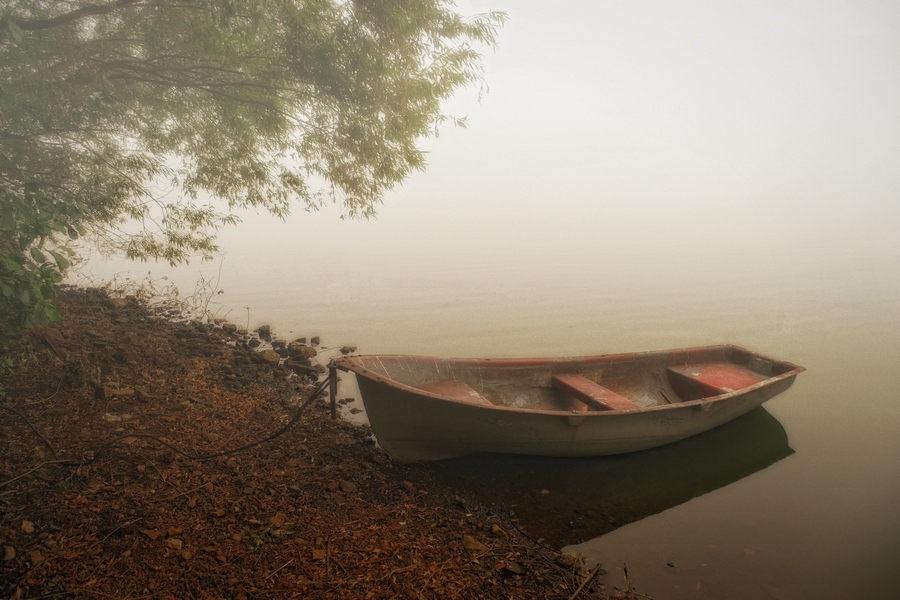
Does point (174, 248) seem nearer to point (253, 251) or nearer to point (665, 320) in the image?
point (665, 320)

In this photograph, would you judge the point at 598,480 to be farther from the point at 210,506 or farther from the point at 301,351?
the point at 301,351

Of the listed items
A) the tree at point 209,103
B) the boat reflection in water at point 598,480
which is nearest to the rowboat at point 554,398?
the boat reflection in water at point 598,480

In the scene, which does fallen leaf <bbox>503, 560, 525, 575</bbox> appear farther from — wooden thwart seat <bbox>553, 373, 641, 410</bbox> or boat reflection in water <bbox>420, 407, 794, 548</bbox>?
wooden thwart seat <bbox>553, 373, 641, 410</bbox>

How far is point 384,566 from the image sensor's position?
318 centimetres

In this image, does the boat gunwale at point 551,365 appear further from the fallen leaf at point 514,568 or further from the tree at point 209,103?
the tree at point 209,103

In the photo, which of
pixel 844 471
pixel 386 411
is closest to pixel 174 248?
pixel 386 411

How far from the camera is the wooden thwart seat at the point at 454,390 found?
4953mm

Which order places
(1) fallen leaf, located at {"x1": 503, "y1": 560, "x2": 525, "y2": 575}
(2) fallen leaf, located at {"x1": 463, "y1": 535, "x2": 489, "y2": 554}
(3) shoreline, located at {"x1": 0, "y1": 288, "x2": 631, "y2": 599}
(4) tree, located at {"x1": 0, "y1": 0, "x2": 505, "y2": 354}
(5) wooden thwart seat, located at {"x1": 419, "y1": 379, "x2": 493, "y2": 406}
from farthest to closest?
(4) tree, located at {"x1": 0, "y1": 0, "x2": 505, "y2": 354} → (5) wooden thwart seat, located at {"x1": 419, "y1": 379, "x2": 493, "y2": 406} → (2) fallen leaf, located at {"x1": 463, "y1": 535, "x2": 489, "y2": 554} → (1) fallen leaf, located at {"x1": 503, "y1": 560, "x2": 525, "y2": 575} → (3) shoreline, located at {"x1": 0, "y1": 288, "x2": 631, "y2": 599}

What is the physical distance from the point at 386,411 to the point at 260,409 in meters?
1.97

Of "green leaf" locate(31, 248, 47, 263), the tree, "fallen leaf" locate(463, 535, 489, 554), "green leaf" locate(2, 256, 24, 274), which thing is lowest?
"fallen leaf" locate(463, 535, 489, 554)

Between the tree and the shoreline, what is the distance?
114 cm

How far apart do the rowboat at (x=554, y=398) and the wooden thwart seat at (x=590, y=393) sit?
0.01 m

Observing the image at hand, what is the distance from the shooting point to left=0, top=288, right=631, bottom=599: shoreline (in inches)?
114

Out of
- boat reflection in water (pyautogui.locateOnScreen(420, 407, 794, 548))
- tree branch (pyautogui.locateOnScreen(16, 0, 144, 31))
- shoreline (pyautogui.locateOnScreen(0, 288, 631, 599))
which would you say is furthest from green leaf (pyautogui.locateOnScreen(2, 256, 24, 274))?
boat reflection in water (pyautogui.locateOnScreen(420, 407, 794, 548))
